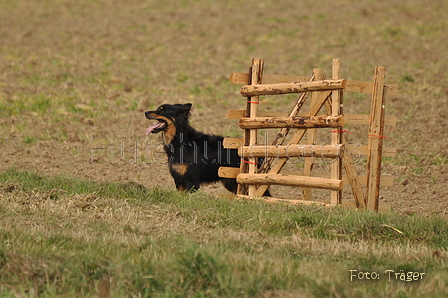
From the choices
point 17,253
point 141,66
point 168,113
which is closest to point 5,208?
point 17,253

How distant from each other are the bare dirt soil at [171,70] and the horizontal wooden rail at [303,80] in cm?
208

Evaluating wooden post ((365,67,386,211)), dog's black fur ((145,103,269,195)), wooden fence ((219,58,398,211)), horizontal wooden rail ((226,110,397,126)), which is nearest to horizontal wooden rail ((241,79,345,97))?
wooden fence ((219,58,398,211))

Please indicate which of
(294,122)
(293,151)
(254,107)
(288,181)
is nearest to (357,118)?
(294,122)

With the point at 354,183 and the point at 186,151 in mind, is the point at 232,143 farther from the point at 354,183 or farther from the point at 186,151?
the point at 354,183

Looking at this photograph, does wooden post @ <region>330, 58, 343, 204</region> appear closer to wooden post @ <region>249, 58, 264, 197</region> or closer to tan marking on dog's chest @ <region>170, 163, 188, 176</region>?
wooden post @ <region>249, 58, 264, 197</region>

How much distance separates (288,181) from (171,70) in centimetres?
1289

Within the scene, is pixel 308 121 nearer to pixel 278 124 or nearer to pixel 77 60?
pixel 278 124

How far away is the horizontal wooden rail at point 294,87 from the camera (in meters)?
8.04

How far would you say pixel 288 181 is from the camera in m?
8.57

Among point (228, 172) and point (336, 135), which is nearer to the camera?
point (336, 135)

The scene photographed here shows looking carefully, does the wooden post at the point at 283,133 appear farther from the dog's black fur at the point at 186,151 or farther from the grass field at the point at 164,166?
the grass field at the point at 164,166

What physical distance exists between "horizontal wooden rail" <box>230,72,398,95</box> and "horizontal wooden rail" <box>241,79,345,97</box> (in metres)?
0.23

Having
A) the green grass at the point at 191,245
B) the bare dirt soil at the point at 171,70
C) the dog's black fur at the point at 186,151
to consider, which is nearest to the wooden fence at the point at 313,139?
the dog's black fur at the point at 186,151

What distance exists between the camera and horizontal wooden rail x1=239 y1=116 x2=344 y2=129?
313 inches
